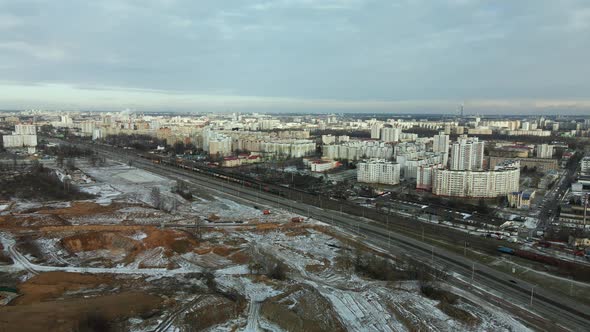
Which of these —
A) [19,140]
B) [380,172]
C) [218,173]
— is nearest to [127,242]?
[218,173]

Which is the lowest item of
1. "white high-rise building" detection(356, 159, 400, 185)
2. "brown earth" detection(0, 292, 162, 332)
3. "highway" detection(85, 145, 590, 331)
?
"highway" detection(85, 145, 590, 331)

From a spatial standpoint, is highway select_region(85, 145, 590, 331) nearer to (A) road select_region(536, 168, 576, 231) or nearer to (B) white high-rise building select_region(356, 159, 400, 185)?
(A) road select_region(536, 168, 576, 231)

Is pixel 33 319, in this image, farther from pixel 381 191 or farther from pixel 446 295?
pixel 381 191

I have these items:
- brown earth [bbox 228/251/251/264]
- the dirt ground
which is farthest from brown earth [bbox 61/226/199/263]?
the dirt ground

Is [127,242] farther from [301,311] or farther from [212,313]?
[301,311]

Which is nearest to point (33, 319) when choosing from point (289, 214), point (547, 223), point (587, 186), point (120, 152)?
point (289, 214)

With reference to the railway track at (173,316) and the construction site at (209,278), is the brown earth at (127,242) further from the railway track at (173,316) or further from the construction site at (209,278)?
the railway track at (173,316)
